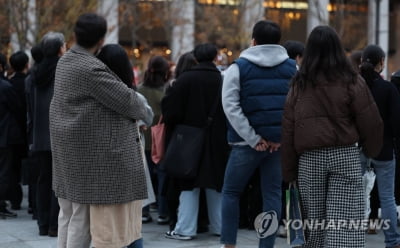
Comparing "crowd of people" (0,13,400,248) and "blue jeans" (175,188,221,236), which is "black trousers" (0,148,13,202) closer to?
"blue jeans" (175,188,221,236)

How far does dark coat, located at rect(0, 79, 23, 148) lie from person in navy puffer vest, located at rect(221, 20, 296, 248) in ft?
11.2

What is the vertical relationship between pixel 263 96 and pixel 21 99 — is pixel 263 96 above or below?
above

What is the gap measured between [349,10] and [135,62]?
13278mm

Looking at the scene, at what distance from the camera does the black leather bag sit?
6.57m

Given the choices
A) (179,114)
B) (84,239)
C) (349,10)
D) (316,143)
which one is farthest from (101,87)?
(349,10)

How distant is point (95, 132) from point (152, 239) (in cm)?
275

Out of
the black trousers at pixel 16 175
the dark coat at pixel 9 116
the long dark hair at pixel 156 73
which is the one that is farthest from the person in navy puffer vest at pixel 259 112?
the black trousers at pixel 16 175

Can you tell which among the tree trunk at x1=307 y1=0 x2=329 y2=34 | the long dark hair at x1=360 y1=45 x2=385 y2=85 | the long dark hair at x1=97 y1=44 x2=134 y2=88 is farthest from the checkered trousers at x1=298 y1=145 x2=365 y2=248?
the tree trunk at x1=307 y1=0 x2=329 y2=34

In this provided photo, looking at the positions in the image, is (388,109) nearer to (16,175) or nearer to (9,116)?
(9,116)

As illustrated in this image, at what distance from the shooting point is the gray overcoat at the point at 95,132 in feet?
14.2

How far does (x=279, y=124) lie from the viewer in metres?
5.30

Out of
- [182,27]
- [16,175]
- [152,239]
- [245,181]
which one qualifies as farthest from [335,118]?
[182,27]

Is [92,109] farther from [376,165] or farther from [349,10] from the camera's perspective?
[349,10]

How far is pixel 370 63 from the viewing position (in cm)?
632
